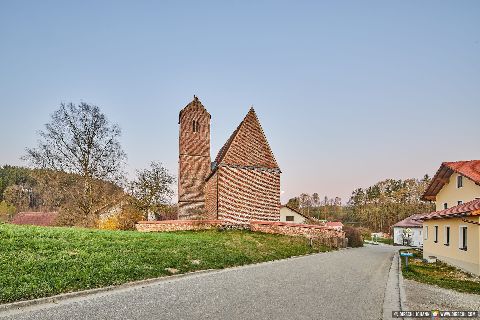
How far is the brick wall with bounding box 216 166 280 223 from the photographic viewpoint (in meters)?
35.0

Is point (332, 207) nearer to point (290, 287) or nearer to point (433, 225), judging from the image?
point (433, 225)

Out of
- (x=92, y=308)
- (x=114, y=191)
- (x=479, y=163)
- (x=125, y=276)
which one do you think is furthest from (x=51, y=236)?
(x=479, y=163)

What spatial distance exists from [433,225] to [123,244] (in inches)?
823

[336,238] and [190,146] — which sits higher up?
[190,146]

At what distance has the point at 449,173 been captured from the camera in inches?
1087

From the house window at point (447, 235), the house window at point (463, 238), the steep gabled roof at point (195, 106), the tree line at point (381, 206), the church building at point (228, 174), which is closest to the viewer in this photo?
the house window at point (463, 238)

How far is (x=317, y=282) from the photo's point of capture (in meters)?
12.6

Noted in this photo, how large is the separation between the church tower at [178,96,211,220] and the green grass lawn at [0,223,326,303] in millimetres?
19834

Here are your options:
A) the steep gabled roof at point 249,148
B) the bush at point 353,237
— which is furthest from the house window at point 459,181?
the bush at point 353,237

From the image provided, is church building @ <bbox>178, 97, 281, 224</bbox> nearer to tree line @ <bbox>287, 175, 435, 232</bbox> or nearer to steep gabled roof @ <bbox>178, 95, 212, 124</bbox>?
steep gabled roof @ <bbox>178, 95, 212, 124</bbox>

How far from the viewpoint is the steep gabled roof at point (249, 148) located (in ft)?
120

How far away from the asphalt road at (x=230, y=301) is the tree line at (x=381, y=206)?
2325 inches

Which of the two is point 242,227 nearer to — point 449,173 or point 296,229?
point 296,229

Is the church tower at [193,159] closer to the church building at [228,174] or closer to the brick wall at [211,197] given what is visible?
the church building at [228,174]
